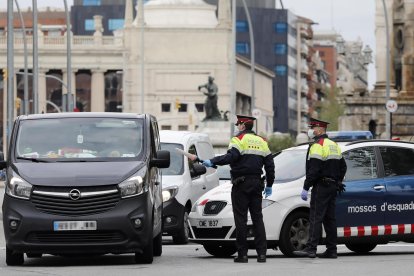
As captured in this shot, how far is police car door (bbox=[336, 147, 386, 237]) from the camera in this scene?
21234 mm

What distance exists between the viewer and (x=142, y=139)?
66.3ft

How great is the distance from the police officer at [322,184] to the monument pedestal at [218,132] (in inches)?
2130

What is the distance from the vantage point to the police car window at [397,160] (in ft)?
71.9

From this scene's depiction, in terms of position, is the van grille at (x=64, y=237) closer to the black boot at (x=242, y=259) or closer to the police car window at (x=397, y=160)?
the black boot at (x=242, y=259)

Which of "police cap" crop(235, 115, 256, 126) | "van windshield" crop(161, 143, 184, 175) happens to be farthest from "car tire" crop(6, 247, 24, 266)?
"van windshield" crop(161, 143, 184, 175)

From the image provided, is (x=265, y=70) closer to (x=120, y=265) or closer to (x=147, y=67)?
(x=147, y=67)

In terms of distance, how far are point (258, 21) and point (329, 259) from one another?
6606 inches

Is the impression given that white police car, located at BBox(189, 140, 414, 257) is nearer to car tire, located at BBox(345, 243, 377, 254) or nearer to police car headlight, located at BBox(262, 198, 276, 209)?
police car headlight, located at BBox(262, 198, 276, 209)

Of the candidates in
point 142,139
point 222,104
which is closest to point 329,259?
point 142,139

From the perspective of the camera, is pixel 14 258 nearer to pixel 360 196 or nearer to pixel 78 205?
pixel 78 205

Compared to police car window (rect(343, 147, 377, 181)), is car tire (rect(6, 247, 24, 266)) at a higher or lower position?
lower

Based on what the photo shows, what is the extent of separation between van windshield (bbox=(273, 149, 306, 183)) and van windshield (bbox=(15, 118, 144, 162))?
2.12 meters

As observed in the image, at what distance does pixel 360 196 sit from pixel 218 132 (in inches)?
2286

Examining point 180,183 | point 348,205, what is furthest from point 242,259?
point 180,183
